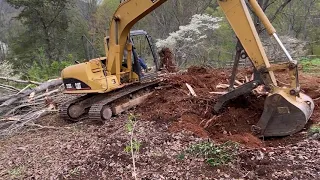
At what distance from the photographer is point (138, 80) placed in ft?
25.6

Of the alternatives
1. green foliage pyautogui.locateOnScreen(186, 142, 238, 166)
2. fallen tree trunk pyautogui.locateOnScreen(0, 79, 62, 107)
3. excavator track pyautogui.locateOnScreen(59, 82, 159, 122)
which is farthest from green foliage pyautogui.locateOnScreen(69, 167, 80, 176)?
fallen tree trunk pyautogui.locateOnScreen(0, 79, 62, 107)

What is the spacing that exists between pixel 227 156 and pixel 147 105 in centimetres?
320

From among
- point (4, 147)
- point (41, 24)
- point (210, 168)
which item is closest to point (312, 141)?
point (210, 168)

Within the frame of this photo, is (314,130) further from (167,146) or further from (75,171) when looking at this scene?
(75,171)

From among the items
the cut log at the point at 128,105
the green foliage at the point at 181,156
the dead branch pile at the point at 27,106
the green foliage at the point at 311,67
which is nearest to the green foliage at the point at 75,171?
the green foliage at the point at 181,156

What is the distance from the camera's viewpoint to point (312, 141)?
15.2 ft

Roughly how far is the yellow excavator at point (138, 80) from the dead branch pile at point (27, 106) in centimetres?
95

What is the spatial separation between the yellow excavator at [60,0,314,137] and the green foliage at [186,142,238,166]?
942 millimetres

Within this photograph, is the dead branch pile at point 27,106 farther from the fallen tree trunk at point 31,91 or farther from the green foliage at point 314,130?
the green foliage at point 314,130

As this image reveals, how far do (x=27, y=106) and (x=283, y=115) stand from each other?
20.0 ft

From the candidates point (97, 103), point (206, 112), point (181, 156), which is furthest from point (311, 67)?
point (181, 156)

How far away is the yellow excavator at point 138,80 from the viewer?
16.9 ft

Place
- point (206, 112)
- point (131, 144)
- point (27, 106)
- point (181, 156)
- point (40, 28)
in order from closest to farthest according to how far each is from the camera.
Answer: point (131, 144), point (181, 156), point (206, 112), point (27, 106), point (40, 28)

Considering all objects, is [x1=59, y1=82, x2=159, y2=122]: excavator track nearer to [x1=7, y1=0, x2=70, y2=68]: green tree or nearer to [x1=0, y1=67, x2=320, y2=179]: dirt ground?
[x1=0, y1=67, x2=320, y2=179]: dirt ground
